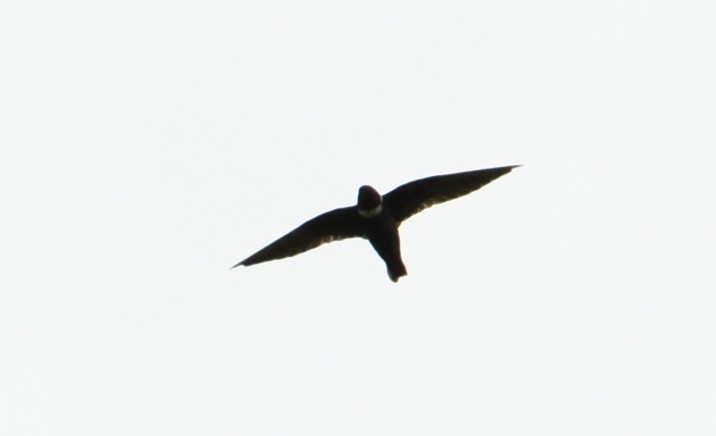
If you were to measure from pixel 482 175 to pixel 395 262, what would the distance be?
1.57 m

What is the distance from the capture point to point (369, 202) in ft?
94.6

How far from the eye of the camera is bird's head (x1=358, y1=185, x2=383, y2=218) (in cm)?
2875

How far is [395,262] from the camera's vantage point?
94.9 ft

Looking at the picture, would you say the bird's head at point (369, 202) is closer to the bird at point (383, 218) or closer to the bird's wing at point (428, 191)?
the bird at point (383, 218)

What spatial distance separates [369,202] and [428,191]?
897mm

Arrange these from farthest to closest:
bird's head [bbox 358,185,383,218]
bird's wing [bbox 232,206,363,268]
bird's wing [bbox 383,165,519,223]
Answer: bird's wing [bbox 232,206,363,268]
bird's wing [bbox 383,165,519,223]
bird's head [bbox 358,185,383,218]

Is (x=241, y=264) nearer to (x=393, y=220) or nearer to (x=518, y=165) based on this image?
(x=393, y=220)

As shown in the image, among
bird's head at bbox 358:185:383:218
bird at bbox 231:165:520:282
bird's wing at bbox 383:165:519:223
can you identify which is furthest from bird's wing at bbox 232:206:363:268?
bird's wing at bbox 383:165:519:223

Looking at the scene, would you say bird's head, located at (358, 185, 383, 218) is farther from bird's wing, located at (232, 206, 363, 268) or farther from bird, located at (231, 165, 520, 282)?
bird's wing, located at (232, 206, 363, 268)

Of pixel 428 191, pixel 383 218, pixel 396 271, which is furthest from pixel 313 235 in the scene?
pixel 428 191

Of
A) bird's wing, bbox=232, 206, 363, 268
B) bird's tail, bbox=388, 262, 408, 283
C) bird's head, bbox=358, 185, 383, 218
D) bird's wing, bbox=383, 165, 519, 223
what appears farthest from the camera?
bird's wing, bbox=232, 206, 363, 268

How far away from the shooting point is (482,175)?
29.0 metres

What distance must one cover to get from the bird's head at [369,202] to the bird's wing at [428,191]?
0.91 feet

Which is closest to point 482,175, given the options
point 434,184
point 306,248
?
point 434,184
